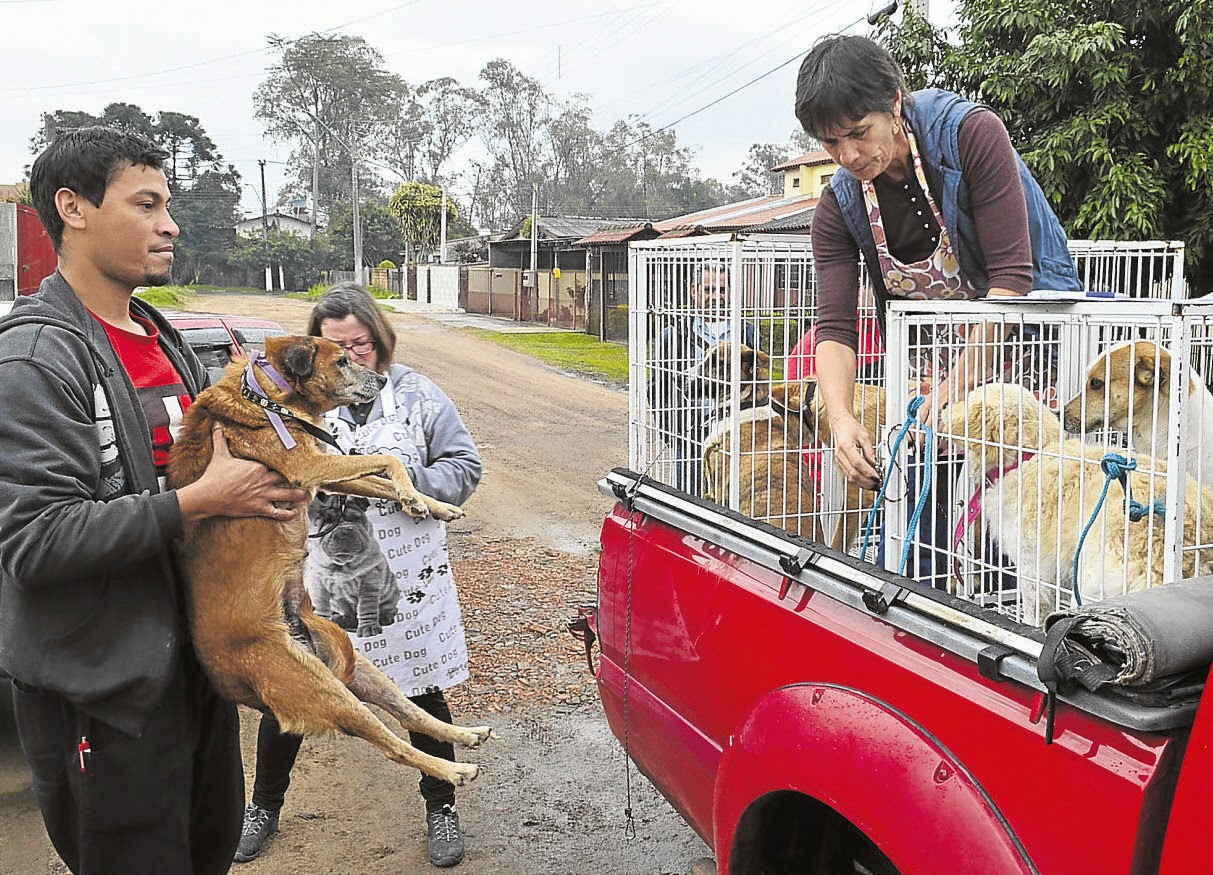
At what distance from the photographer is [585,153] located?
68.4 metres

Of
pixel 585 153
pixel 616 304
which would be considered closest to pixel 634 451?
pixel 616 304

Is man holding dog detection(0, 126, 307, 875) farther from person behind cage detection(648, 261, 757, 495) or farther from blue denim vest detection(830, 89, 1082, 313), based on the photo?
blue denim vest detection(830, 89, 1082, 313)

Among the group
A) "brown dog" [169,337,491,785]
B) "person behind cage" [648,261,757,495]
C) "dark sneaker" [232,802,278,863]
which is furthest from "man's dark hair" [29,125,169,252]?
"dark sneaker" [232,802,278,863]

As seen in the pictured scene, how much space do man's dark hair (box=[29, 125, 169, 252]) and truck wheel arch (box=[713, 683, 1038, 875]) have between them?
69.9 inches

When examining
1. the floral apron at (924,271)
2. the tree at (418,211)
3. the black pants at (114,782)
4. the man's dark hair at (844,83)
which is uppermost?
the tree at (418,211)

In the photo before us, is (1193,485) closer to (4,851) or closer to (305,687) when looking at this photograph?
(305,687)

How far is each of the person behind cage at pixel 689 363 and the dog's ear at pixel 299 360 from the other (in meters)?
1.34

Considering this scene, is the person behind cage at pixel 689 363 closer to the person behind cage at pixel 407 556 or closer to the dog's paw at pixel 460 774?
the person behind cage at pixel 407 556

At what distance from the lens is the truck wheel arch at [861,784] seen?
5.58 ft

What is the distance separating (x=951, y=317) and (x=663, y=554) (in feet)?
3.22

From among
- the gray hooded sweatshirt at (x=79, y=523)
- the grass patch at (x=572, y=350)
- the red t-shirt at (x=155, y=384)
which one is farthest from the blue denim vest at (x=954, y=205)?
the grass patch at (x=572, y=350)

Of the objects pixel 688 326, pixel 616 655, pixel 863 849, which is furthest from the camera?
pixel 688 326

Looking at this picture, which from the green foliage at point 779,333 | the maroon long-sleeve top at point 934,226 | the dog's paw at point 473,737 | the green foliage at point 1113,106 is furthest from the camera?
the green foliage at point 1113,106

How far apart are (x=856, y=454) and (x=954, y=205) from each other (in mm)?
792
